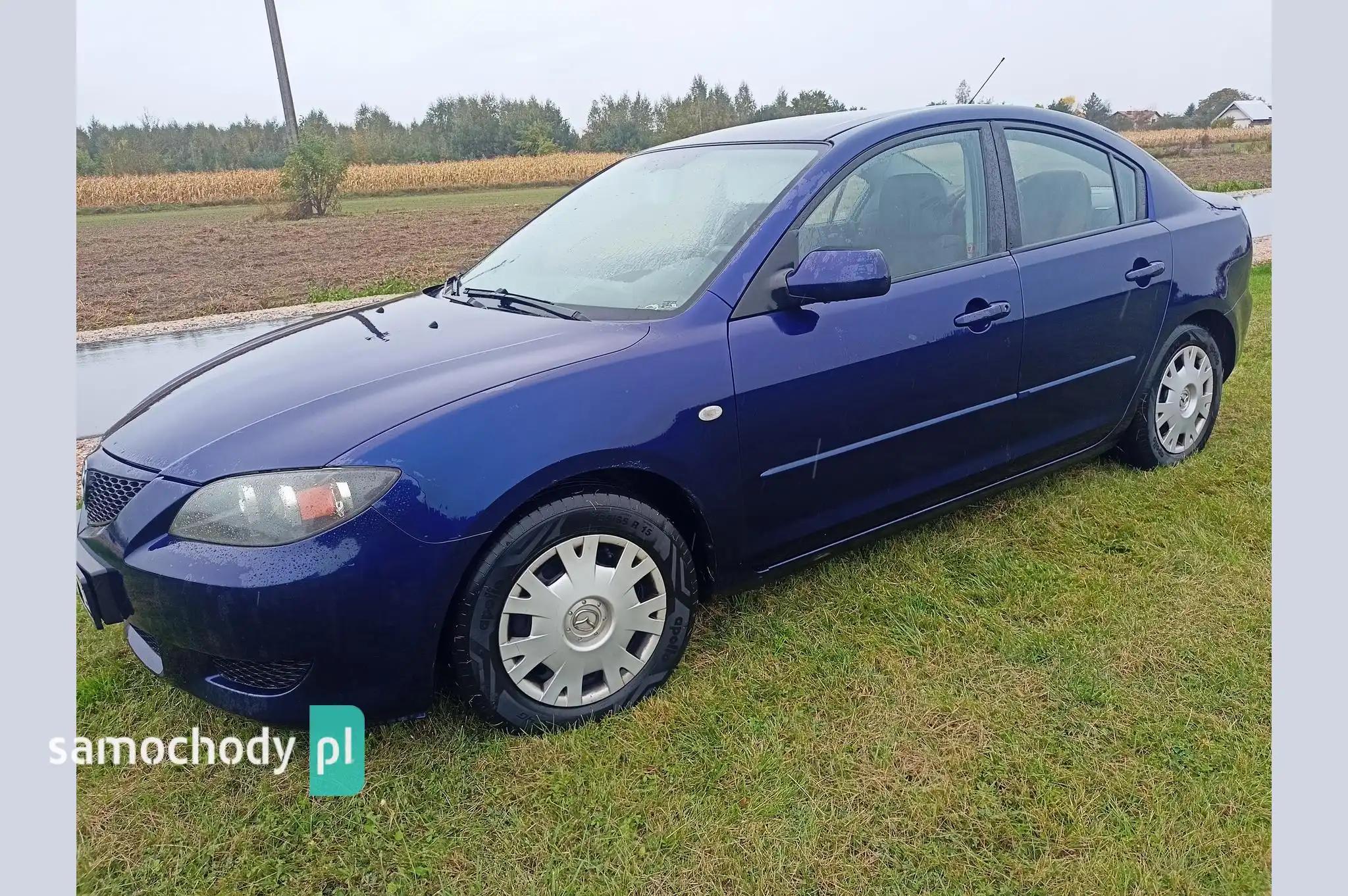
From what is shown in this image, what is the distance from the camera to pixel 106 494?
244 centimetres

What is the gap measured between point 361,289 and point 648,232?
702 centimetres

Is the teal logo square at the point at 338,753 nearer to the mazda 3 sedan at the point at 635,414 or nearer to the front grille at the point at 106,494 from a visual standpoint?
the mazda 3 sedan at the point at 635,414

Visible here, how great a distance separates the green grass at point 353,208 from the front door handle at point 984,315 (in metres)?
14.1

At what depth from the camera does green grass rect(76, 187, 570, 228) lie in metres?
17.5

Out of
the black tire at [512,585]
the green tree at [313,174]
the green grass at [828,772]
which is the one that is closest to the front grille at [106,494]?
the green grass at [828,772]

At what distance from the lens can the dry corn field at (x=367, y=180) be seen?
20938 millimetres

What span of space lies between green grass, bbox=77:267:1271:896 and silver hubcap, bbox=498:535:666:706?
5.4 inches

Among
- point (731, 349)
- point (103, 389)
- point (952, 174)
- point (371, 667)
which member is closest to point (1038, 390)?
point (952, 174)

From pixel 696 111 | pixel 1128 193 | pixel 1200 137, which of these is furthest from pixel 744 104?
pixel 1128 193

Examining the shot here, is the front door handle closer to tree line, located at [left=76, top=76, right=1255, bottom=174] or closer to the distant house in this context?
tree line, located at [left=76, top=76, right=1255, bottom=174]

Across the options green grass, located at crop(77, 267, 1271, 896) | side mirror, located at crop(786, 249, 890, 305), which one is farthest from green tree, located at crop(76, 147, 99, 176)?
side mirror, located at crop(786, 249, 890, 305)

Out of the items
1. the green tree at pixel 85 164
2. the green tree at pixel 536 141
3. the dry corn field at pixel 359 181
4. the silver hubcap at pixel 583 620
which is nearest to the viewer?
the silver hubcap at pixel 583 620

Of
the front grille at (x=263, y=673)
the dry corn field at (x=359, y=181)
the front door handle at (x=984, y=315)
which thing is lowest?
the front grille at (x=263, y=673)

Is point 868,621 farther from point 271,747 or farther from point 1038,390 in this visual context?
point 271,747
